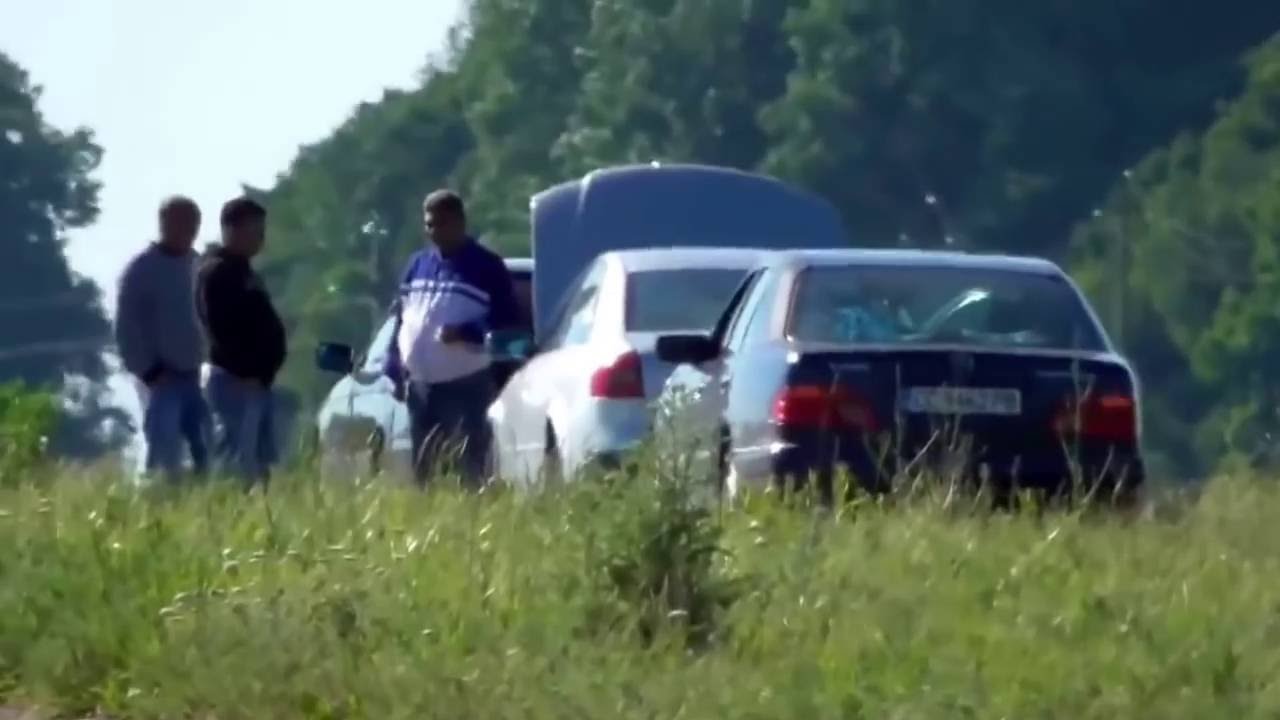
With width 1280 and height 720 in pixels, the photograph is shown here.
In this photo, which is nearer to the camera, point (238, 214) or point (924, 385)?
point (924, 385)

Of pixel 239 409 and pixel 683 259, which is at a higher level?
pixel 683 259

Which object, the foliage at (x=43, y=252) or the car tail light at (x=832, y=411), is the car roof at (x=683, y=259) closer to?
the car tail light at (x=832, y=411)

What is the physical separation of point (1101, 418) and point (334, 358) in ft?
17.6

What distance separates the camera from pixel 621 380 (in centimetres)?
1600

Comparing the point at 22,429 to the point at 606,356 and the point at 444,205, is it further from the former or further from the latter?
the point at 606,356

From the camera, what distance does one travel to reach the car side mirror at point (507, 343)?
16766mm

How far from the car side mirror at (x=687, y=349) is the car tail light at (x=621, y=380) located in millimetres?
368

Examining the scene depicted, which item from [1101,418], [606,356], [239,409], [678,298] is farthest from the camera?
[678,298]

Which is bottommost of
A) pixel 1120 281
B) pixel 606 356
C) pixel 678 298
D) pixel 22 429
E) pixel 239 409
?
pixel 22 429

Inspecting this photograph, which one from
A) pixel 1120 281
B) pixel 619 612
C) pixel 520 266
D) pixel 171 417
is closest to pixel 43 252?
pixel 1120 281

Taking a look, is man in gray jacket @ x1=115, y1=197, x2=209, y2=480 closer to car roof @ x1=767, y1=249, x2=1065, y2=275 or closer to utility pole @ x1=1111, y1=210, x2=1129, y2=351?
car roof @ x1=767, y1=249, x2=1065, y2=275

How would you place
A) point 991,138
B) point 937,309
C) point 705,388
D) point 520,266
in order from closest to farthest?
1. point 705,388
2. point 937,309
3. point 520,266
4. point 991,138

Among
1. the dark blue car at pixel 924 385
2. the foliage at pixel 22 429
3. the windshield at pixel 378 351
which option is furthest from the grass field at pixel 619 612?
the windshield at pixel 378 351

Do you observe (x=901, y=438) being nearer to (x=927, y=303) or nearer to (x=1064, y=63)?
(x=927, y=303)
